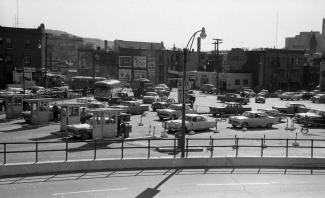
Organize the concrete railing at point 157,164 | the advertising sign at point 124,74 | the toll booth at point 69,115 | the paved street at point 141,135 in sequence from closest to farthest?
1. the concrete railing at point 157,164
2. the paved street at point 141,135
3. the toll booth at point 69,115
4. the advertising sign at point 124,74

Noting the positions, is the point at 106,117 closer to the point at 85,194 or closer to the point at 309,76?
the point at 85,194

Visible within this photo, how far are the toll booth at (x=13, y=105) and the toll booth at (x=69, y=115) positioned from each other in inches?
378

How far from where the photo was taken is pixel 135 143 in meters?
27.5

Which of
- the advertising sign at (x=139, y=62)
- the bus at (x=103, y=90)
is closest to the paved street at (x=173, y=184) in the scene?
the bus at (x=103, y=90)

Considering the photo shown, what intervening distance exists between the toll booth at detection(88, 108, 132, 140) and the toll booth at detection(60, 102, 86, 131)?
4.12 metres

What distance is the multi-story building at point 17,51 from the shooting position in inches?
3029

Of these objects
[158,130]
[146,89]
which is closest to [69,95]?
[146,89]

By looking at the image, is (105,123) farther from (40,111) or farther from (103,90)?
(103,90)

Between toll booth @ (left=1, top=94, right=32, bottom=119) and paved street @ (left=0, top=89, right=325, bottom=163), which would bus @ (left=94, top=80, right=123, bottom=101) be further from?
toll booth @ (left=1, top=94, right=32, bottom=119)

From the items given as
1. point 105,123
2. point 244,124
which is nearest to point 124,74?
point 244,124

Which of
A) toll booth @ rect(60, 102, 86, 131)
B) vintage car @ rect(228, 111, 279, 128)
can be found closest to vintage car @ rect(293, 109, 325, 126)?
vintage car @ rect(228, 111, 279, 128)

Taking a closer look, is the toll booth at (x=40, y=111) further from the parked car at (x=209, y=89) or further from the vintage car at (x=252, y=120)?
the parked car at (x=209, y=89)

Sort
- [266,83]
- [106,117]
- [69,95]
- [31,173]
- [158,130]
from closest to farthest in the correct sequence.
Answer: [31,173] < [106,117] < [158,130] < [69,95] < [266,83]

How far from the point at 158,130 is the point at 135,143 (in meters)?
6.91
